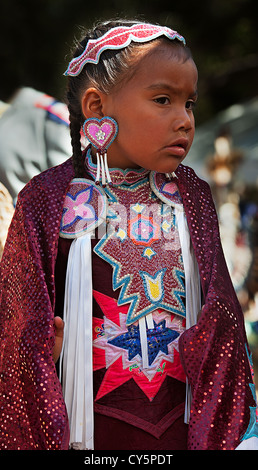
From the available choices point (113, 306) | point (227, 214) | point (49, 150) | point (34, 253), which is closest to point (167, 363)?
point (113, 306)

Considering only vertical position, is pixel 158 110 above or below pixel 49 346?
above

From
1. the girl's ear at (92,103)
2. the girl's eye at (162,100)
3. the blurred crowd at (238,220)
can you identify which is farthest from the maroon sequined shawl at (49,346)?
the blurred crowd at (238,220)

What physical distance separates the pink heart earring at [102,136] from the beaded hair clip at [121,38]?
0.17 m

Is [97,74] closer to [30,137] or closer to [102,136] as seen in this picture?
[102,136]

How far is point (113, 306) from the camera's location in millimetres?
1876

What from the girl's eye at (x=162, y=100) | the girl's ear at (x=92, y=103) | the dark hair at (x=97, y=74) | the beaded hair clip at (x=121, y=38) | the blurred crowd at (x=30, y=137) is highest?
the blurred crowd at (x=30, y=137)

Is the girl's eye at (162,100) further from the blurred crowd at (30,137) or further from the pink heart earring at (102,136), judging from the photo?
the blurred crowd at (30,137)

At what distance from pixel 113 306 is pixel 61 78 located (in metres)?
4.38

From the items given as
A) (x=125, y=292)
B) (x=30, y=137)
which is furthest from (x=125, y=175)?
(x=30, y=137)

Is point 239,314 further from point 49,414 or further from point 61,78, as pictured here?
point 61,78

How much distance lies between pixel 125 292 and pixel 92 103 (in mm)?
555

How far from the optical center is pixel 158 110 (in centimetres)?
183

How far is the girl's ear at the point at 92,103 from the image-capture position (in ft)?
6.40

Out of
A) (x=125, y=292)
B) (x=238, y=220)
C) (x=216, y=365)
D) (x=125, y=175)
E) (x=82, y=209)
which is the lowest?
(x=216, y=365)
